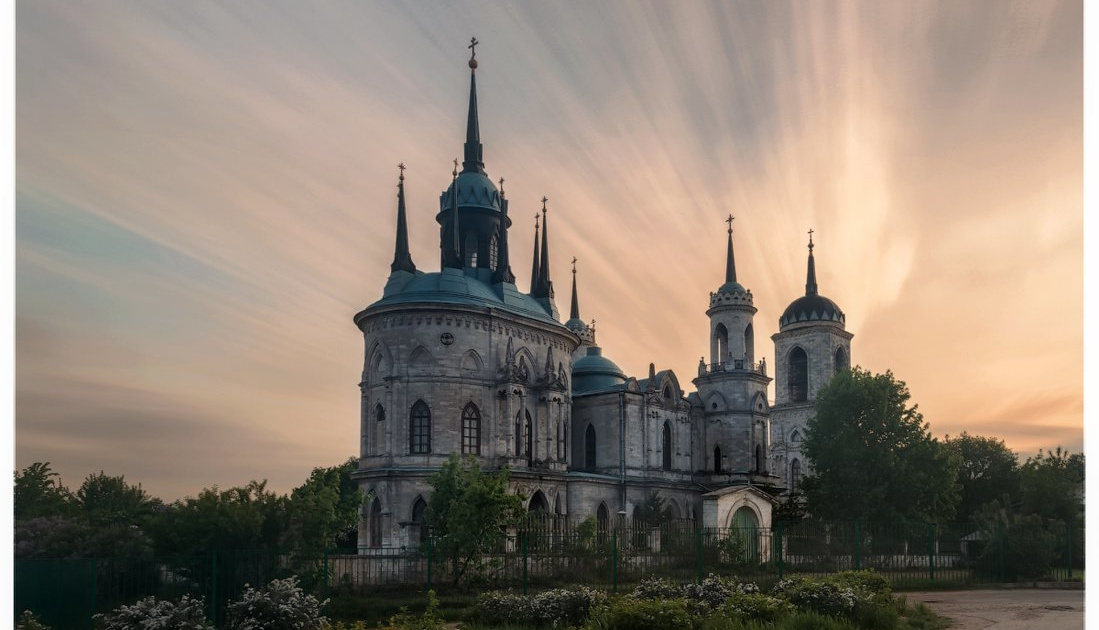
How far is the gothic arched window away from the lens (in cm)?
6950

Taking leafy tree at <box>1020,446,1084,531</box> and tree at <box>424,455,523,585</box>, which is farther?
leafy tree at <box>1020,446,1084,531</box>

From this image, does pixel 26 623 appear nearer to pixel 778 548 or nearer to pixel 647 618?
pixel 647 618

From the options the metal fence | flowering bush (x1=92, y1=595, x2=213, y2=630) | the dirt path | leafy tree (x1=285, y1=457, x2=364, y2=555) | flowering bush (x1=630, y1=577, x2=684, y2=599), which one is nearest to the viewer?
flowering bush (x1=92, y1=595, x2=213, y2=630)

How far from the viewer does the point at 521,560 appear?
1122 inches

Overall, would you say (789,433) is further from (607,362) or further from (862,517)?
(862,517)

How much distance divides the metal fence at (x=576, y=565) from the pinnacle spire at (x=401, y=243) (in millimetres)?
18165

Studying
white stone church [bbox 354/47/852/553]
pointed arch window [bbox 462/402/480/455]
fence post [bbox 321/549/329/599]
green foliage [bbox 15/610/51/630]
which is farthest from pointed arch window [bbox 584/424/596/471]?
green foliage [bbox 15/610/51/630]

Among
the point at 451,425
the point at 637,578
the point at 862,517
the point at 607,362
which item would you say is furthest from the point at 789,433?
the point at 637,578

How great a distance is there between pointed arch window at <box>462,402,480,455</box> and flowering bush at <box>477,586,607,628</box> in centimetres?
2182

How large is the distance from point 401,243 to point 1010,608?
105ft

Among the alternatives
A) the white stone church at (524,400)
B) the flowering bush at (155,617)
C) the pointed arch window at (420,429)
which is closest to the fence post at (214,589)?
the flowering bush at (155,617)

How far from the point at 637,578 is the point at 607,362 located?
26204 mm

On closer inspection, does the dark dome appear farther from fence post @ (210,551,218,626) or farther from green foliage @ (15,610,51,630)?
green foliage @ (15,610,51,630)

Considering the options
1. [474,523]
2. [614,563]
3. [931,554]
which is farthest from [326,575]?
[931,554]
